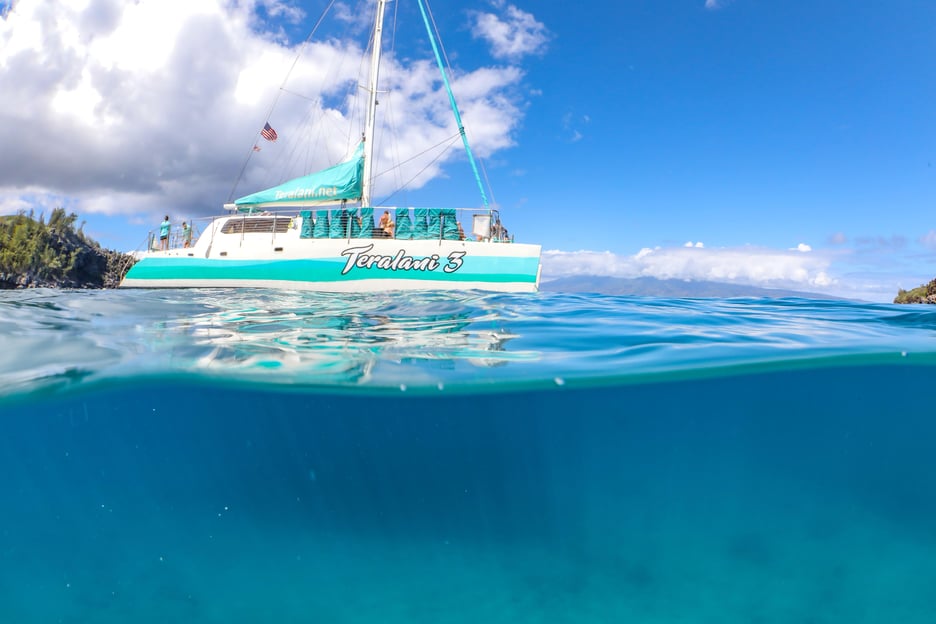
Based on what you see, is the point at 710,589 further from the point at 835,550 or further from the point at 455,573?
the point at 455,573

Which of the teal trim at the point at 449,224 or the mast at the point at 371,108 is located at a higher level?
the mast at the point at 371,108

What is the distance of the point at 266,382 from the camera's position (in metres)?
4.62

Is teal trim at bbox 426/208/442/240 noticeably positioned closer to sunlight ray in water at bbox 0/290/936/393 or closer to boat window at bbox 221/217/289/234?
boat window at bbox 221/217/289/234

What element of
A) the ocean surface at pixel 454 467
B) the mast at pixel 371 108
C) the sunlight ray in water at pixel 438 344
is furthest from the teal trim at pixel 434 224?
the ocean surface at pixel 454 467

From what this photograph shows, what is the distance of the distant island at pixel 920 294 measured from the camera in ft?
60.4

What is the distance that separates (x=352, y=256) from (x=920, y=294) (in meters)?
21.6

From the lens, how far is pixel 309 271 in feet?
52.9

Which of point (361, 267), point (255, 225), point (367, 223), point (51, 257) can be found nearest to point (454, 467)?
point (361, 267)

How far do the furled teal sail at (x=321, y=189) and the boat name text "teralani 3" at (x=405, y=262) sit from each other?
4.59m

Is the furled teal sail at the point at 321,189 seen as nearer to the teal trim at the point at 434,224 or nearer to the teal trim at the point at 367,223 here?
the teal trim at the point at 367,223

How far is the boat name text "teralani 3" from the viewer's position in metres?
15.7

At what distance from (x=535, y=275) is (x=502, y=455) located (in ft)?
34.9

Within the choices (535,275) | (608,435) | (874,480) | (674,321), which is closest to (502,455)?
(608,435)

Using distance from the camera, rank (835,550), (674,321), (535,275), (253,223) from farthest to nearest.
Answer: (253,223) < (535,275) < (674,321) < (835,550)
